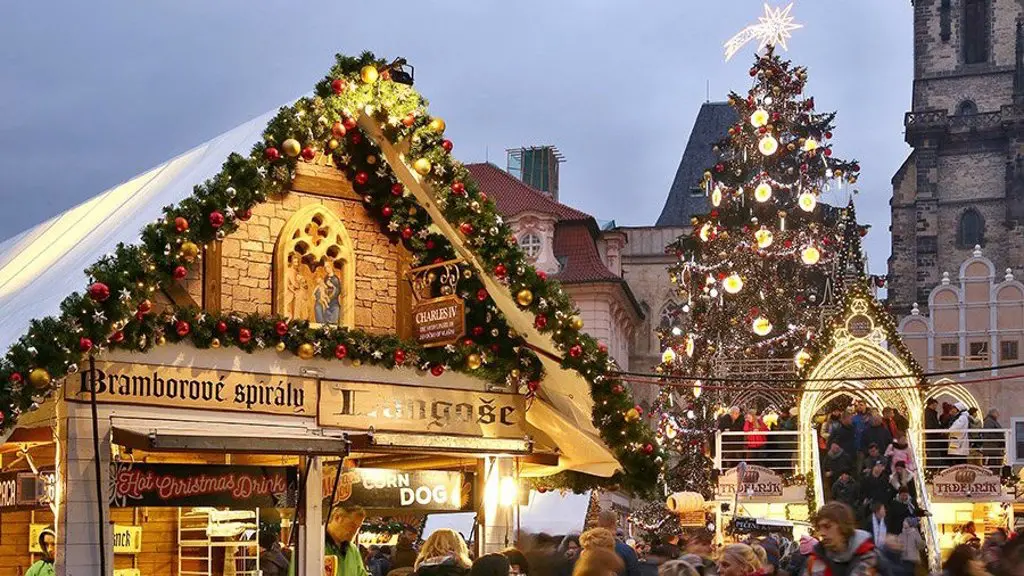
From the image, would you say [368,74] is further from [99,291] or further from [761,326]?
[761,326]

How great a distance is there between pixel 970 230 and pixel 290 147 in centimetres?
7244

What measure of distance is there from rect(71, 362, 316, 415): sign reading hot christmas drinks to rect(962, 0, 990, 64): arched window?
7789 centimetres

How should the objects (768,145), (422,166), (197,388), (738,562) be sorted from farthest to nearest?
(768,145)
(422,166)
(197,388)
(738,562)

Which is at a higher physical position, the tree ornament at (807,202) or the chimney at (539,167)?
the chimney at (539,167)

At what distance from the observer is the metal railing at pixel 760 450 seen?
1109 inches

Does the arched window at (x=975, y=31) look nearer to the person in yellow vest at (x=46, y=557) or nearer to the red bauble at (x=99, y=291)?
the person in yellow vest at (x=46, y=557)

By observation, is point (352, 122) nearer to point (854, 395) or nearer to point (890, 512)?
point (890, 512)

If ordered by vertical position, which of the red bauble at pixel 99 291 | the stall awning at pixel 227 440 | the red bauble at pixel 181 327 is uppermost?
the red bauble at pixel 99 291

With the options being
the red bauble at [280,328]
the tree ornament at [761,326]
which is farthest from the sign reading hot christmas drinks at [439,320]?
the tree ornament at [761,326]

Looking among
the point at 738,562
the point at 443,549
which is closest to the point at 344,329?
the point at 443,549

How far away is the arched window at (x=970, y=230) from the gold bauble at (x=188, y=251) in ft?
239

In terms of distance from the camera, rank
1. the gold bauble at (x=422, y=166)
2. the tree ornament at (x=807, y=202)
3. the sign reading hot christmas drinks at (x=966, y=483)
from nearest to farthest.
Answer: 1. the gold bauble at (x=422, y=166)
2. the sign reading hot christmas drinks at (x=966, y=483)
3. the tree ornament at (x=807, y=202)

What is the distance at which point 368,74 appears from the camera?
16.3 metres

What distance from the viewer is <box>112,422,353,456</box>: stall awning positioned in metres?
14.4
